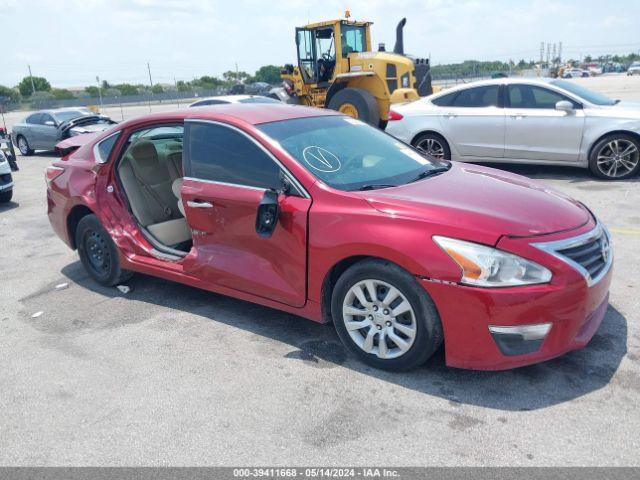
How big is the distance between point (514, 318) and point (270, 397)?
1.44 m

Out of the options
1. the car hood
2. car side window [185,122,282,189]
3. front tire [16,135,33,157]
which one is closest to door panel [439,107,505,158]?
the car hood

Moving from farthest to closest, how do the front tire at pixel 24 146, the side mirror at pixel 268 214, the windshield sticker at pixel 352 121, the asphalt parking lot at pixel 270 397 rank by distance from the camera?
the front tire at pixel 24 146 < the windshield sticker at pixel 352 121 < the side mirror at pixel 268 214 < the asphalt parking lot at pixel 270 397

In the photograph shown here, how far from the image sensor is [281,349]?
3826 millimetres

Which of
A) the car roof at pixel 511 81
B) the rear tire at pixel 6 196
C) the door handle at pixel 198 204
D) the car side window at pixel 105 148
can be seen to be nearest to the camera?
the door handle at pixel 198 204

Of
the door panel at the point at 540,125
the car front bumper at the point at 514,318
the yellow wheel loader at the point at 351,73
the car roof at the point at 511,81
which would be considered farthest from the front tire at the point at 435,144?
the car front bumper at the point at 514,318

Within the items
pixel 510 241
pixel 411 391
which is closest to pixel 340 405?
pixel 411 391

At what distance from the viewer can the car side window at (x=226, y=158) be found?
3816 mm

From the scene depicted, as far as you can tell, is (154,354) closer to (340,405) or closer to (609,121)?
(340,405)

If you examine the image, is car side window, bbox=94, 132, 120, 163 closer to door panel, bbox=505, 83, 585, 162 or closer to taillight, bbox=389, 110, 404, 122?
taillight, bbox=389, 110, 404, 122

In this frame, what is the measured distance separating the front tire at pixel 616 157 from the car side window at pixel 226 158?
6.22 m

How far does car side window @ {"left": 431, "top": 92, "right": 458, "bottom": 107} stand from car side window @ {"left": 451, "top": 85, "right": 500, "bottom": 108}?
7 cm

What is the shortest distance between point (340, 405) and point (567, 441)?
117 centimetres

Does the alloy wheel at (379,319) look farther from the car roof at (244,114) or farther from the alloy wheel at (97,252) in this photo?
the alloy wheel at (97,252)

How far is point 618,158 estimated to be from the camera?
26.6 ft
